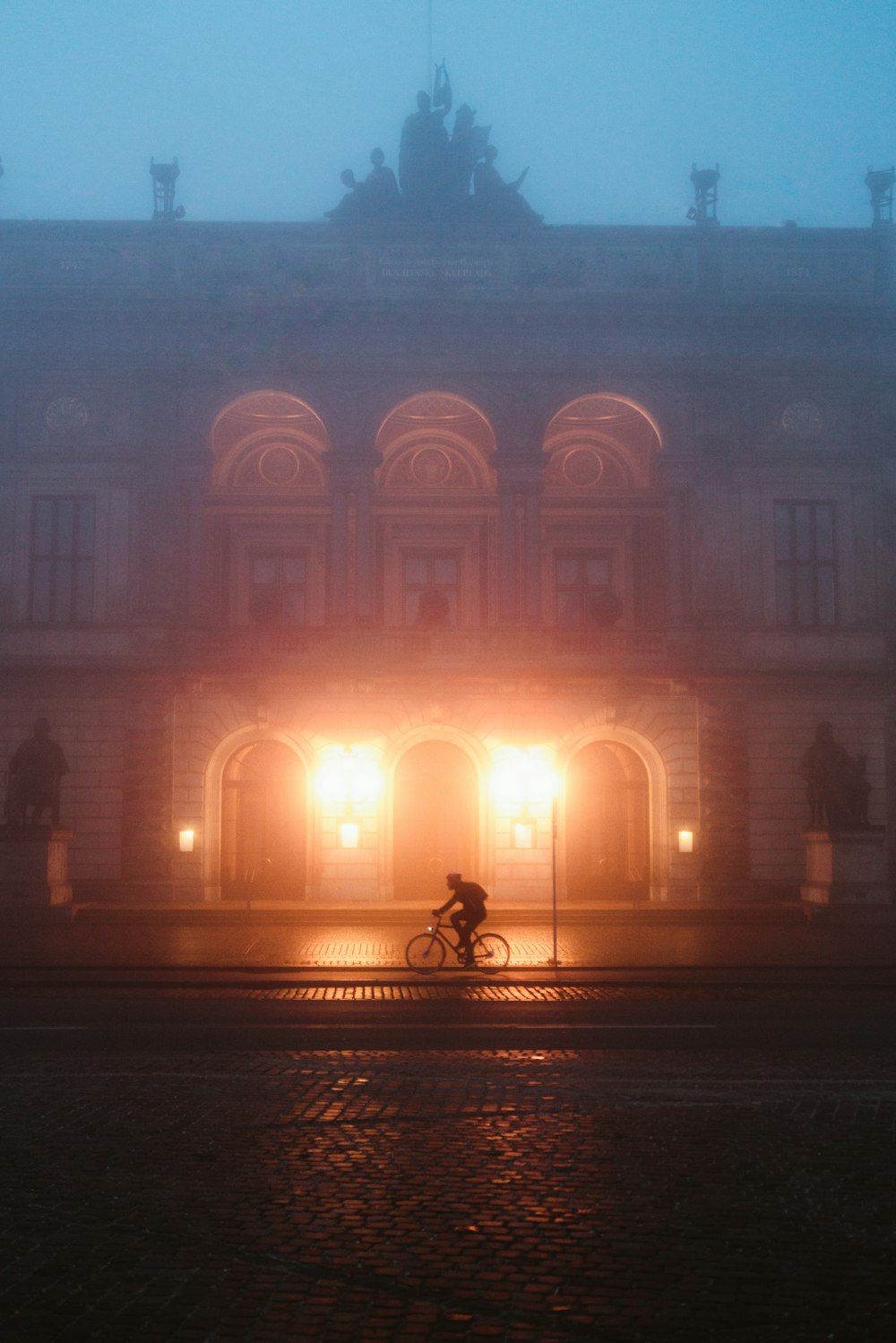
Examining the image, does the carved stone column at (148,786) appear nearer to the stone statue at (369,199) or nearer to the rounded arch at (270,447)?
the rounded arch at (270,447)

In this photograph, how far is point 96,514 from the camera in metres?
35.0

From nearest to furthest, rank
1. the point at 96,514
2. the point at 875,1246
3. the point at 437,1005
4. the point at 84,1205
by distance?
the point at 875,1246 → the point at 84,1205 → the point at 437,1005 → the point at 96,514

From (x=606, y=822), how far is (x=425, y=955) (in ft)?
51.7

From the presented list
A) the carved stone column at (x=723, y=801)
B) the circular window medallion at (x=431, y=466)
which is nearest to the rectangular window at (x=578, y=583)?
the circular window medallion at (x=431, y=466)

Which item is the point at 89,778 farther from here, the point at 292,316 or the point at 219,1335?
the point at 219,1335

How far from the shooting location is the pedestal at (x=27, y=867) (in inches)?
1146

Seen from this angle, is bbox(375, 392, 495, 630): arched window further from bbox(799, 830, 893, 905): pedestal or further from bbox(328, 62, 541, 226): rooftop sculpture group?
bbox(799, 830, 893, 905): pedestal

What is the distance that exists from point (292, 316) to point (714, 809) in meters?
17.4

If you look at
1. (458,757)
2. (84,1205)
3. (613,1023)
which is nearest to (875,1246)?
(84,1205)

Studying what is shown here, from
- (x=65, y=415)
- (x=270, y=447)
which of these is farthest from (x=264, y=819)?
(x=65, y=415)

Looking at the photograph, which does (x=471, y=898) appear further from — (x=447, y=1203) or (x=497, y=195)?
(x=497, y=195)

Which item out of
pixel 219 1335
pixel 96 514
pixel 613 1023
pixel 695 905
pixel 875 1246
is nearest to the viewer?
pixel 219 1335

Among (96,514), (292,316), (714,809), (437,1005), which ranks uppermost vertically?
(292,316)

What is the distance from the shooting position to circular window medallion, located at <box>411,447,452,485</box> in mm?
38312
